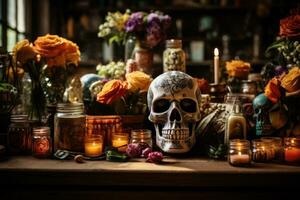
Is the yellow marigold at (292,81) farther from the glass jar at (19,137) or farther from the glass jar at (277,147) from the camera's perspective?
the glass jar at (19,137)

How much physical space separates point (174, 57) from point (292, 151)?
0.59m

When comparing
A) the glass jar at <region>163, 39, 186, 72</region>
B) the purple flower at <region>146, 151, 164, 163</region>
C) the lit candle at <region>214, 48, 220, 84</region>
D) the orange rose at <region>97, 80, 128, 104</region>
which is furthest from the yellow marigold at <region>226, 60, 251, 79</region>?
the purple flower at <region>146, 151, 164, 163</region>

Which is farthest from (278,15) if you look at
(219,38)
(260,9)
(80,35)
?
(80,35)

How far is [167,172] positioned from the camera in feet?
4.17

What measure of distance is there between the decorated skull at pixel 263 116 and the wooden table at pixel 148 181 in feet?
0.79

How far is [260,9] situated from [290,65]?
278 centimetres

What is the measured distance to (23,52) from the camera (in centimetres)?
160

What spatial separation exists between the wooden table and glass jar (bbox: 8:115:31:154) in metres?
0.19

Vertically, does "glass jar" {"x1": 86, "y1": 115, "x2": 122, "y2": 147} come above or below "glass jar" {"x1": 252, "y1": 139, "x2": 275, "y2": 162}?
above

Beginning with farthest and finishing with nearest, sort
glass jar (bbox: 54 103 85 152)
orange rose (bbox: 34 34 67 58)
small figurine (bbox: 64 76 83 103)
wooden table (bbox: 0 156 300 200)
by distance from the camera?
small figurine (bbox: 64 76 83 103) < orange rose (bbox: 34 34 67 58) < glass jar (bbox: 54 103 85 152) < wooden table (bbox: 0 156 300 200)

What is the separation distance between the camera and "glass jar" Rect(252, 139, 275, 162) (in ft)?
4.55

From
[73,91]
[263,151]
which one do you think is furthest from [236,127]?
[73,91]

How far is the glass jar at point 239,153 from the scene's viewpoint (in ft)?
4.33

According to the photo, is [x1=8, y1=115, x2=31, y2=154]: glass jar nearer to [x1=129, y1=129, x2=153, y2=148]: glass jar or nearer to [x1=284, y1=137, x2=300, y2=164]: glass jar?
[x1=129, y1=129, x2=153, y2=148]: glass jar
